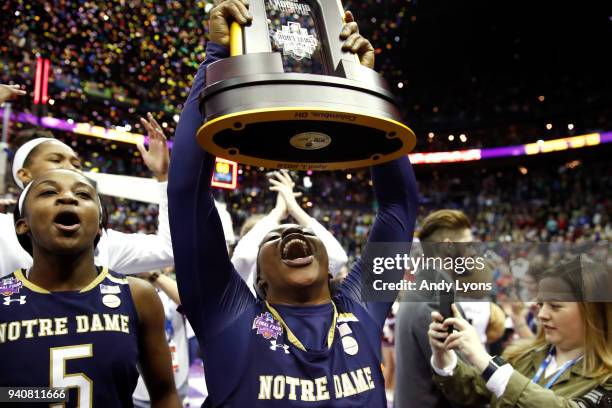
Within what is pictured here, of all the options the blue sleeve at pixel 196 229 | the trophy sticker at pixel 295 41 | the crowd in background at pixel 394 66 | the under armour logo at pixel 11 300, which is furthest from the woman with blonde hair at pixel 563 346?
the crowd in background at pixel 394 66

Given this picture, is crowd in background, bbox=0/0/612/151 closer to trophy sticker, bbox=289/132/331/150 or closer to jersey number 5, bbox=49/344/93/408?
jersey number 5, bbox=49/344/93/408

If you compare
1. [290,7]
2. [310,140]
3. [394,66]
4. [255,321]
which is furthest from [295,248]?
[394,66]

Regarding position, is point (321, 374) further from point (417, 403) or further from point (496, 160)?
point (496, 160)

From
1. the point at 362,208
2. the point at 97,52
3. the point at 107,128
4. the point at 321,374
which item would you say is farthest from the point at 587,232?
the point at 321,374

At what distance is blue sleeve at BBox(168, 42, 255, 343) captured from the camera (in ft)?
4.63

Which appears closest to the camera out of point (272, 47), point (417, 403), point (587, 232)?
point (272, 47)

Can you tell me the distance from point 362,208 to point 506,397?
1871 cm

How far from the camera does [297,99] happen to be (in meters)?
0.96

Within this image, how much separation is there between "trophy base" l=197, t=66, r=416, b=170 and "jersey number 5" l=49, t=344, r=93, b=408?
0.69m

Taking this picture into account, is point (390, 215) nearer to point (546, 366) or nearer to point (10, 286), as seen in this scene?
point (546, 366)

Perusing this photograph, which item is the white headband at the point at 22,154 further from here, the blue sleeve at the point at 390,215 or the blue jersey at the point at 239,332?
the blue sleeve at the point at 390,215

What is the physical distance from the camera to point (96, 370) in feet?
4.65

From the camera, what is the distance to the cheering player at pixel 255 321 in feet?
4.58

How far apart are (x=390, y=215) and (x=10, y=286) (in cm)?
112
